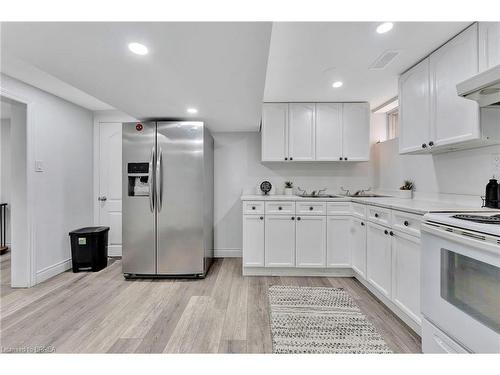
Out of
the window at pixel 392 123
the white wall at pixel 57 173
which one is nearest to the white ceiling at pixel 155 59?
the white wall at pixel 57 173

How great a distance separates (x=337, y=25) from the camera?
1.67m

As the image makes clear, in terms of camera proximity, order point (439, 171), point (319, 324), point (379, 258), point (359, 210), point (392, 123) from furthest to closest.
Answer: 1. point (392, 123)
2. point (359, 210)
3. point (439, 171)
4. point (379, 258)
5. point (319, 324)

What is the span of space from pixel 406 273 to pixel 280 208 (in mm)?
1446

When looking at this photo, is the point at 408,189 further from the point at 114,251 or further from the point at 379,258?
the point at 114,251

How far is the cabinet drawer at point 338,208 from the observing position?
9.57 feet

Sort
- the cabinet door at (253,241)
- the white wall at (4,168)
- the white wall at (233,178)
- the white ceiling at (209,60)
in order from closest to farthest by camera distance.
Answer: the white ceiling at (209,60) → the cabinet door at (253,241) → the white wall at (233,178) → the white wall at (4,168)

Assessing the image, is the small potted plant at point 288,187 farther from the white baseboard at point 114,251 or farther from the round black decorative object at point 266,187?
the white baseboard at point 114,251

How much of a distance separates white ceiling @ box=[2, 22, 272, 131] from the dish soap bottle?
1903mm

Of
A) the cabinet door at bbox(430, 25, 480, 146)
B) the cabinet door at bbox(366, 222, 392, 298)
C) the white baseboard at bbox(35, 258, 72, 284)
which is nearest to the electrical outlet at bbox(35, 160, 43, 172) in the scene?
the white baseboard at bbox(35, 258, 72, 284)

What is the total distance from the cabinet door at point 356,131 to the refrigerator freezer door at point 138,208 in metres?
2.49

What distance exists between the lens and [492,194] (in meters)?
1.79

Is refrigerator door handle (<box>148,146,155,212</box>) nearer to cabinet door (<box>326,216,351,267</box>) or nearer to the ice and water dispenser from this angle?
the ice and water dispenser

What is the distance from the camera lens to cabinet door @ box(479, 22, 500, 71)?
1.52m

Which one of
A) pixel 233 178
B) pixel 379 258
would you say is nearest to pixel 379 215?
pixel 379 258
